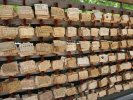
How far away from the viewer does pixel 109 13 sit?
654 cm

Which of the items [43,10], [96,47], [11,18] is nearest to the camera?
[11,18]

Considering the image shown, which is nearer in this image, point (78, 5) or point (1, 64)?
point (1, 64)

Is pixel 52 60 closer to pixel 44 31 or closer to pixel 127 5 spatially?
pixel 44 31

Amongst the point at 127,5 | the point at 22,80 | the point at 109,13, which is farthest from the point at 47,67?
the point at 127,5

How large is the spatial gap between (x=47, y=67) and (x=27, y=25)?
33.8 inches

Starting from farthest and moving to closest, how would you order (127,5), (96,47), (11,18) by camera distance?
(127,5), (96,47), (11,18)

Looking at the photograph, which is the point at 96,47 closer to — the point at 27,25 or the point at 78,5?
the point at 78,5

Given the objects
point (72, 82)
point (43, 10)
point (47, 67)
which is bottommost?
point (72, 82)

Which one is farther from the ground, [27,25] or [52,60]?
[27,25]

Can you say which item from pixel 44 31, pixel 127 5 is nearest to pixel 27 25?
pixel 44 31

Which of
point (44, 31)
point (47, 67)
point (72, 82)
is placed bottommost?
point (72, 82)

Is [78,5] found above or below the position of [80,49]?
above

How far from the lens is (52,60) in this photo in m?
5.31

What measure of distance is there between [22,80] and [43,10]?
1.28m
